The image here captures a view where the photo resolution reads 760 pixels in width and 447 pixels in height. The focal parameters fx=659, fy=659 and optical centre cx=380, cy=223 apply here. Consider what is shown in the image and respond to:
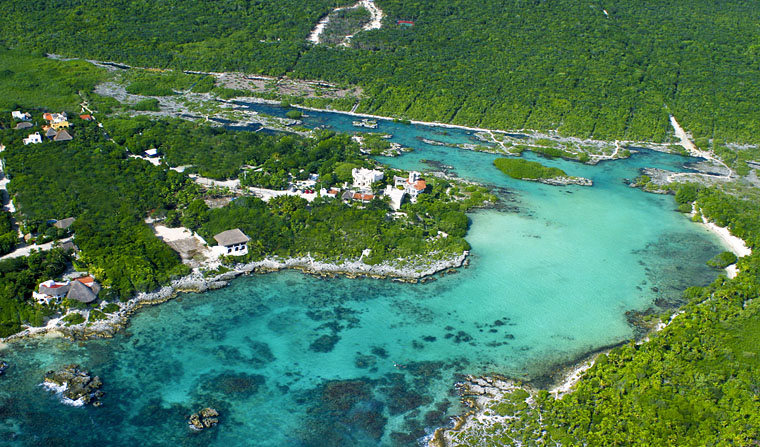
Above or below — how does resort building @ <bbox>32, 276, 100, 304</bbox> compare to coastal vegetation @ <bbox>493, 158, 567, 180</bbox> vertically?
above

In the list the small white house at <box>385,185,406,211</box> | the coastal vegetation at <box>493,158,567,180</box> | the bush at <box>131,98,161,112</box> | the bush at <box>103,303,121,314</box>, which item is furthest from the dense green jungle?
the coastal vegetation at <box>493,158,567,180</box>

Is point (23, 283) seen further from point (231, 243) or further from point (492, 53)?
point (492, 53)

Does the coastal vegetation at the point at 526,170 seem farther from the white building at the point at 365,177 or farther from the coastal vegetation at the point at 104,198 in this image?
the coastal vegetation at the point at 104,198

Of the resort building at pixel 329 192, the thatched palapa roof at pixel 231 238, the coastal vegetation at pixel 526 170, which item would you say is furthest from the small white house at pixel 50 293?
the coastal vegetation at pixel 526 170

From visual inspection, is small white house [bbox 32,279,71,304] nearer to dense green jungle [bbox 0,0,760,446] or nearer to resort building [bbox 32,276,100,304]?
resort building [bbox 32,276,100,304]

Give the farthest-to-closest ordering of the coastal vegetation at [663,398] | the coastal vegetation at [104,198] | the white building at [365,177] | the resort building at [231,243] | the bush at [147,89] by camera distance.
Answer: the bush at [147,89] < the white building at [365,177] < the resort building at [231,243] < the coastal vegetation at [104,198] < the coastal vegetation at [663,398]

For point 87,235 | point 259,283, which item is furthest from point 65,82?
point 259,283
